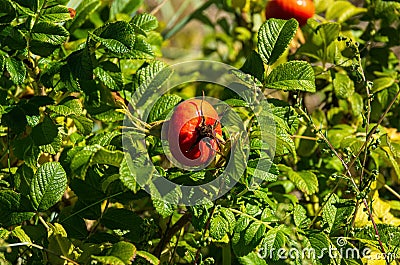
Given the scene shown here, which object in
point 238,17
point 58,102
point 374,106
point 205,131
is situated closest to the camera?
point 205,131

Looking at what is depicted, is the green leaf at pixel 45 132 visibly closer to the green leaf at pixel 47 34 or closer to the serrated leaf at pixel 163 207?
the green leaf at pixel 47 34

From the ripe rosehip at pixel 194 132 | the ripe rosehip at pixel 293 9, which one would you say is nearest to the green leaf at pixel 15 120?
the ripe rosehip at pixel 194 132

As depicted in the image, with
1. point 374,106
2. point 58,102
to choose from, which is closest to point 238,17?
point 374,106

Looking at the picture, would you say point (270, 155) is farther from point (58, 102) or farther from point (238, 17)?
point (238, 17)

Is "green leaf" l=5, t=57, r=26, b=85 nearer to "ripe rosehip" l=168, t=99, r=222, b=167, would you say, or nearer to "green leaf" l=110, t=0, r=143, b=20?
"ripe rosehip" l=168, t=99, r=222, b=167

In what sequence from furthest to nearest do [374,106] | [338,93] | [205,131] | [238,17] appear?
[238,17]
[374,106]
[338,93]
[205,131]

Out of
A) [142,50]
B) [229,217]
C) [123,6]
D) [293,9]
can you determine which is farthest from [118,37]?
[293,9]
